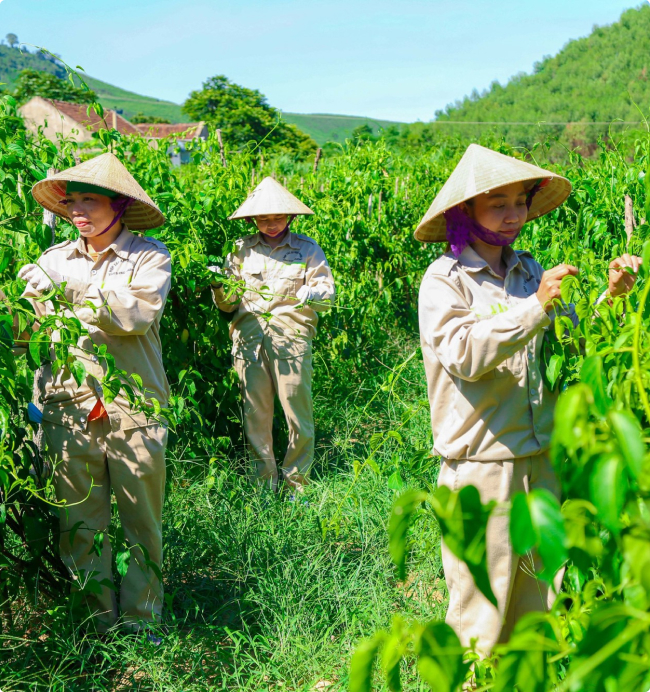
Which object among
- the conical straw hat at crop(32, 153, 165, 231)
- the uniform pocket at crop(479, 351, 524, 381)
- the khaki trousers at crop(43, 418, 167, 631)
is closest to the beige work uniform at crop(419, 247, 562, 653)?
the uniform pocket at crop(479, 351, 524, 381)

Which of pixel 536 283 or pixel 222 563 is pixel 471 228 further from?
pixel 222 563

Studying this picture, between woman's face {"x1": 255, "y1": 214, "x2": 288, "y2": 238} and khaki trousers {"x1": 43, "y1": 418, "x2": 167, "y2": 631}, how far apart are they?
184 centimetres

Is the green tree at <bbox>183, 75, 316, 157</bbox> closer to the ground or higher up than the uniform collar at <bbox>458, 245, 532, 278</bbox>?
higher up

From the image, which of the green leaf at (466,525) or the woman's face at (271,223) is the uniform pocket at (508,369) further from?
the woman's face at (271,223)

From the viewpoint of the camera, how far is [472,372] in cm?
186

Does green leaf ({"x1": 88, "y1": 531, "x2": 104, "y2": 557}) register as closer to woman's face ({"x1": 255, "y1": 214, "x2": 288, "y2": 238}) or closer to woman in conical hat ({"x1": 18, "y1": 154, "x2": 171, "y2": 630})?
woman in conical hat ({"x1": 18, "y1": 154, "x2": 171, "y2": 630})

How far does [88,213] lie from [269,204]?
1.68 meters

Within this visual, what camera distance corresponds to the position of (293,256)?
4.25 meters

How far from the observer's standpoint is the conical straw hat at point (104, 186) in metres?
2.57

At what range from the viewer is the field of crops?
0.63 m

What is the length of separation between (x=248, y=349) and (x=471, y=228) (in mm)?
2273

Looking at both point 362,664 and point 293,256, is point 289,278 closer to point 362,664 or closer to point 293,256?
point 293,256

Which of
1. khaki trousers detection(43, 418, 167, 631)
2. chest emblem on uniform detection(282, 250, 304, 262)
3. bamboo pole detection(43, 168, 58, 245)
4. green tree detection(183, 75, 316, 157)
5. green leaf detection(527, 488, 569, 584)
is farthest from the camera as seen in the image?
green tree detection(183, 75, 316, 157)

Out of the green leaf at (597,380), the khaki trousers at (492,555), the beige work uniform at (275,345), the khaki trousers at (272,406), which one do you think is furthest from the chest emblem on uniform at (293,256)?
the green leaf at (597,380)
